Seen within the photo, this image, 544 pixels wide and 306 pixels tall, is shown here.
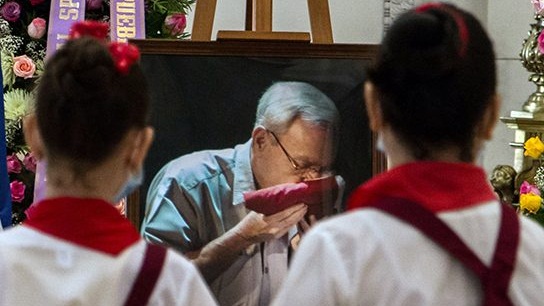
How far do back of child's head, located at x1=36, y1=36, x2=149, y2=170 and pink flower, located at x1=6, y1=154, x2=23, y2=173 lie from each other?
2174 mm

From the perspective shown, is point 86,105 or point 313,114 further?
point 313,114

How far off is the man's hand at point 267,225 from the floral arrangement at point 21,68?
3.55 ft

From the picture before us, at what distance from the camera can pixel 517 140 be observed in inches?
178

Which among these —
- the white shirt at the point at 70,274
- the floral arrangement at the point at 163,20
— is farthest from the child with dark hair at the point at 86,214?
the floral arrangement at the point at 163,20

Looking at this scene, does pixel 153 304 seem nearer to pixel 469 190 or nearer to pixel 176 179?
pixel 469 190

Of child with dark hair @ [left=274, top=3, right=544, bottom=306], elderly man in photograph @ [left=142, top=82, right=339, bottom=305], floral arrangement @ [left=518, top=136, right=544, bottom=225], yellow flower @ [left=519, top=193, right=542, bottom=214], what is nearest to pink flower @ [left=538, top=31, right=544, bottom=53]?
floral arrangement @ [left=518, top=136, right=544, bottom=225]

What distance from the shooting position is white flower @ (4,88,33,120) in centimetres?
383

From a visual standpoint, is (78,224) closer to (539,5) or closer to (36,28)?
(36,28)

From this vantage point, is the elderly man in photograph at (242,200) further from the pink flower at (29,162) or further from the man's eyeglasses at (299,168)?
the pink flower at (29,162)

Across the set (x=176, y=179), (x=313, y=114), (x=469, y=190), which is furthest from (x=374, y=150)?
(x=469, y=190)

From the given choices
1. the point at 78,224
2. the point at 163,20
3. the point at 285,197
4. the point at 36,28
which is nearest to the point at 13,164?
the point at 36,28

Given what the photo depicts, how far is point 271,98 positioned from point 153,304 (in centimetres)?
140

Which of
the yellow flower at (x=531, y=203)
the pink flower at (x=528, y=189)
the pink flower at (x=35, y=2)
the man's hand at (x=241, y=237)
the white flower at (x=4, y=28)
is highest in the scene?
the pink flower at (x=35, y=2)

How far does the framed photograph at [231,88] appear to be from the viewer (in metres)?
2.98
